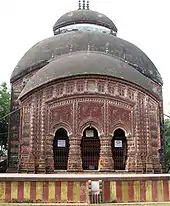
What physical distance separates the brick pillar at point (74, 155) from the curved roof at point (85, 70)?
9.57 ft

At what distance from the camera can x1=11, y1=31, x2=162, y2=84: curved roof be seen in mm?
22594

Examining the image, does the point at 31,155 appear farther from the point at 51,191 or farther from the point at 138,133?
the point at 51,191

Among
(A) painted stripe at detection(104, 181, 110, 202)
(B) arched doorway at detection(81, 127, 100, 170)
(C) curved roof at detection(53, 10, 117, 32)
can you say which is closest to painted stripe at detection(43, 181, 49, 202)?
(A) painted stripe at detection(104, 181, 110, 202)

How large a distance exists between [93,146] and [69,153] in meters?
1.62

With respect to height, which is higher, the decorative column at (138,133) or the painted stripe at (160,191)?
the decorative column at (138,133)

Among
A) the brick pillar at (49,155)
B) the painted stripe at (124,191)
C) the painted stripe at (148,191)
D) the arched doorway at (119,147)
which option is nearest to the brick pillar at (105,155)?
the arched doorway at (119,147)

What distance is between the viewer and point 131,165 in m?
16.6

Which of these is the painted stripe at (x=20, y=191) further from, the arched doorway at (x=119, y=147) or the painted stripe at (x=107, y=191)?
the arched doorway at (x=119, y=147)

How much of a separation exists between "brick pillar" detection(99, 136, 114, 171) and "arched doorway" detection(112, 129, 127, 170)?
139cm

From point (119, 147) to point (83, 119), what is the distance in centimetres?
259

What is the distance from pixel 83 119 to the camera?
1664cm

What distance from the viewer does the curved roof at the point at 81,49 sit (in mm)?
22594

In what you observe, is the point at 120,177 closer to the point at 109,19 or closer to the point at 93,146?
the point at 93,146

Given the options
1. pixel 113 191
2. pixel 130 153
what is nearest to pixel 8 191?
pixel 113 191
